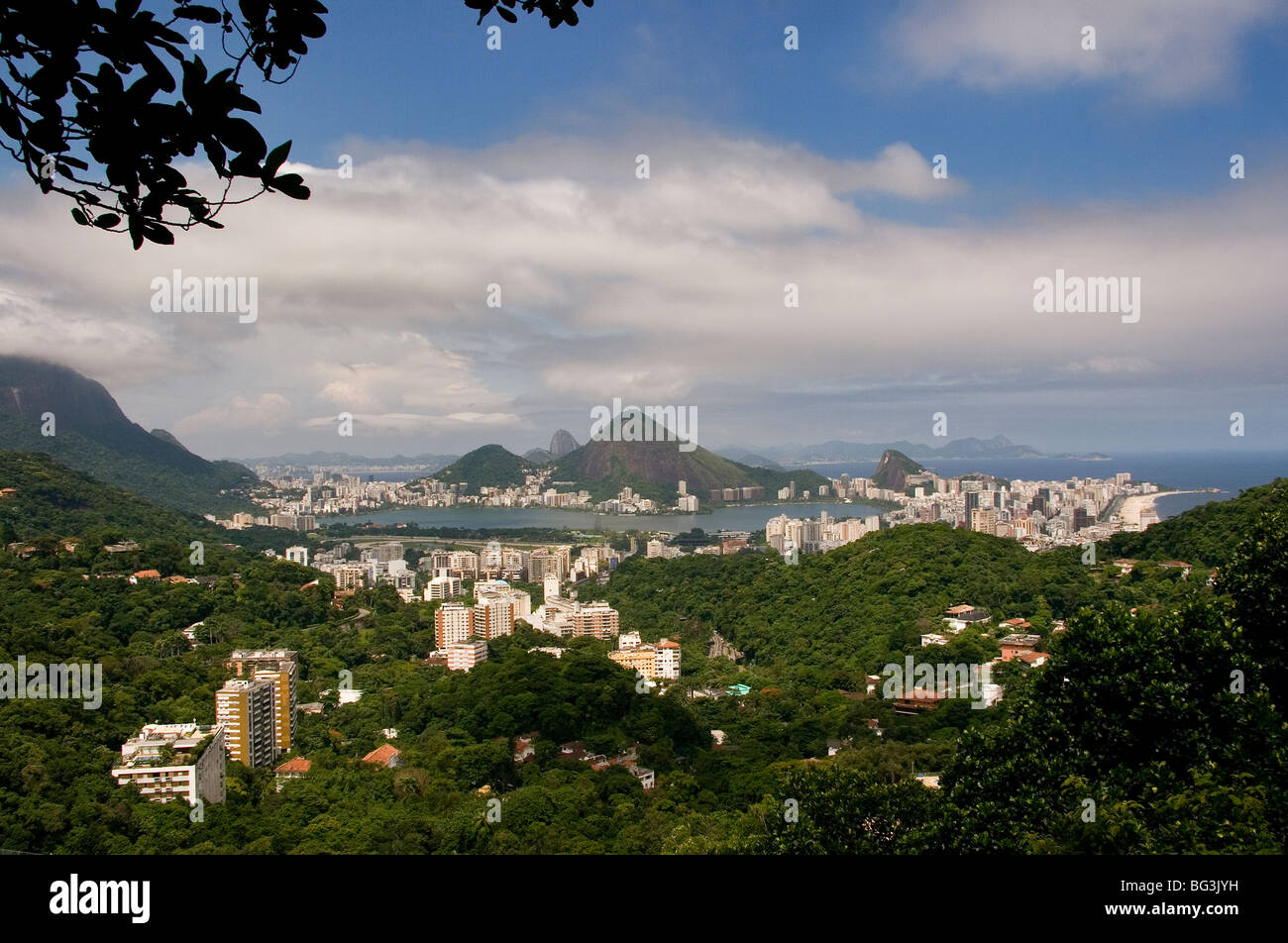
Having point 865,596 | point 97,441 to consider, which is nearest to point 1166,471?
point 865,596

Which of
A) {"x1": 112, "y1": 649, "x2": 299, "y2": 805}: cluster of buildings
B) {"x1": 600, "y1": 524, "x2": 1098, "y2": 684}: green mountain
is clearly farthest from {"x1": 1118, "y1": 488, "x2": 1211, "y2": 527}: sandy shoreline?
{"x1": 112, "y1": 649, "x2": 299, "y2": 805}: cluster of buildings

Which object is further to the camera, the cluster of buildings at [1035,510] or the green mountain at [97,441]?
the green mountain at [97,441]

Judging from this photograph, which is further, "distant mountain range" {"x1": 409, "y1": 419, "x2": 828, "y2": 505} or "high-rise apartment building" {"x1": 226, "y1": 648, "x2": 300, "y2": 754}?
"distant mountain range" {"x1": 409, "y1": 419, "x2": 828, "y2": 505}

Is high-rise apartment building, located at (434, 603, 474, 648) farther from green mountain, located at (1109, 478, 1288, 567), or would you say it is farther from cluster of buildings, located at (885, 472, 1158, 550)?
cluster of buildings, located at (885, 472, 1158, 550)

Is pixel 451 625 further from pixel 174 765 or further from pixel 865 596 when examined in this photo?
pixel 174 765

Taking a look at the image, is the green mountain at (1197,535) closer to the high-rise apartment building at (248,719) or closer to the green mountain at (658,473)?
the high-rise apartment building at (248,719)

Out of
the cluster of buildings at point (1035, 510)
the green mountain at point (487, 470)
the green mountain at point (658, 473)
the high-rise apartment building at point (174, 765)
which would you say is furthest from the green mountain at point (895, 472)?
the high-rise apartment building at point (174, 765)
